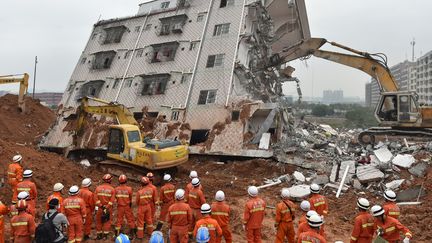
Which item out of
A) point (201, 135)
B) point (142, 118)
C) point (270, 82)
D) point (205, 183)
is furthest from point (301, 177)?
point (270, 82)

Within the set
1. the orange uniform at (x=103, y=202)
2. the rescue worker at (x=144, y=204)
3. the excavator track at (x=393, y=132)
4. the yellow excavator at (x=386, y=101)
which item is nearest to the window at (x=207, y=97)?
the yellow excavator at (x=386, y=101)

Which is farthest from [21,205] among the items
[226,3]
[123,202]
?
[226,3]

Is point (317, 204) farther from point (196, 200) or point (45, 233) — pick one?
point (45, 233)

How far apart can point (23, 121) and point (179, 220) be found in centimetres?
2684

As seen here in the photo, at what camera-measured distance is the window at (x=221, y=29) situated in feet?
78.8

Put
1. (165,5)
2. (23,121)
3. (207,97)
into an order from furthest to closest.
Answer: (165,5) < (23,121) < (207,97)

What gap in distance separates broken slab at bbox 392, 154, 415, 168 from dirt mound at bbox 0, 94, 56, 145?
81.6 ft

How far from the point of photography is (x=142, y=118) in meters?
23.7

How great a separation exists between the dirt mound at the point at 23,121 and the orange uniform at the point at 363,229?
82.2 feet

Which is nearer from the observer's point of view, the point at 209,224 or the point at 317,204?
the point at 209,224

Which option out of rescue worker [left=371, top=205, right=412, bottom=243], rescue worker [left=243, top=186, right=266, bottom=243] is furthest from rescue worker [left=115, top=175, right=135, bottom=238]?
rescue worker [left=371, top=205, right=412, bottom=243]

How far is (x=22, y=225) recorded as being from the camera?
729 cm

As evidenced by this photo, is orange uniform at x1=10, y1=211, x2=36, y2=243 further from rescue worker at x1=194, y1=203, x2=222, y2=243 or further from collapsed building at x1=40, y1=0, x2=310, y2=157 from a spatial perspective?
collapsed building at x1=40, y1=0, x2=310, y2=157

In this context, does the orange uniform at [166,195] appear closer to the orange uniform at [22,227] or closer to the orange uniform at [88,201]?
the orange uniform at [88,201]
